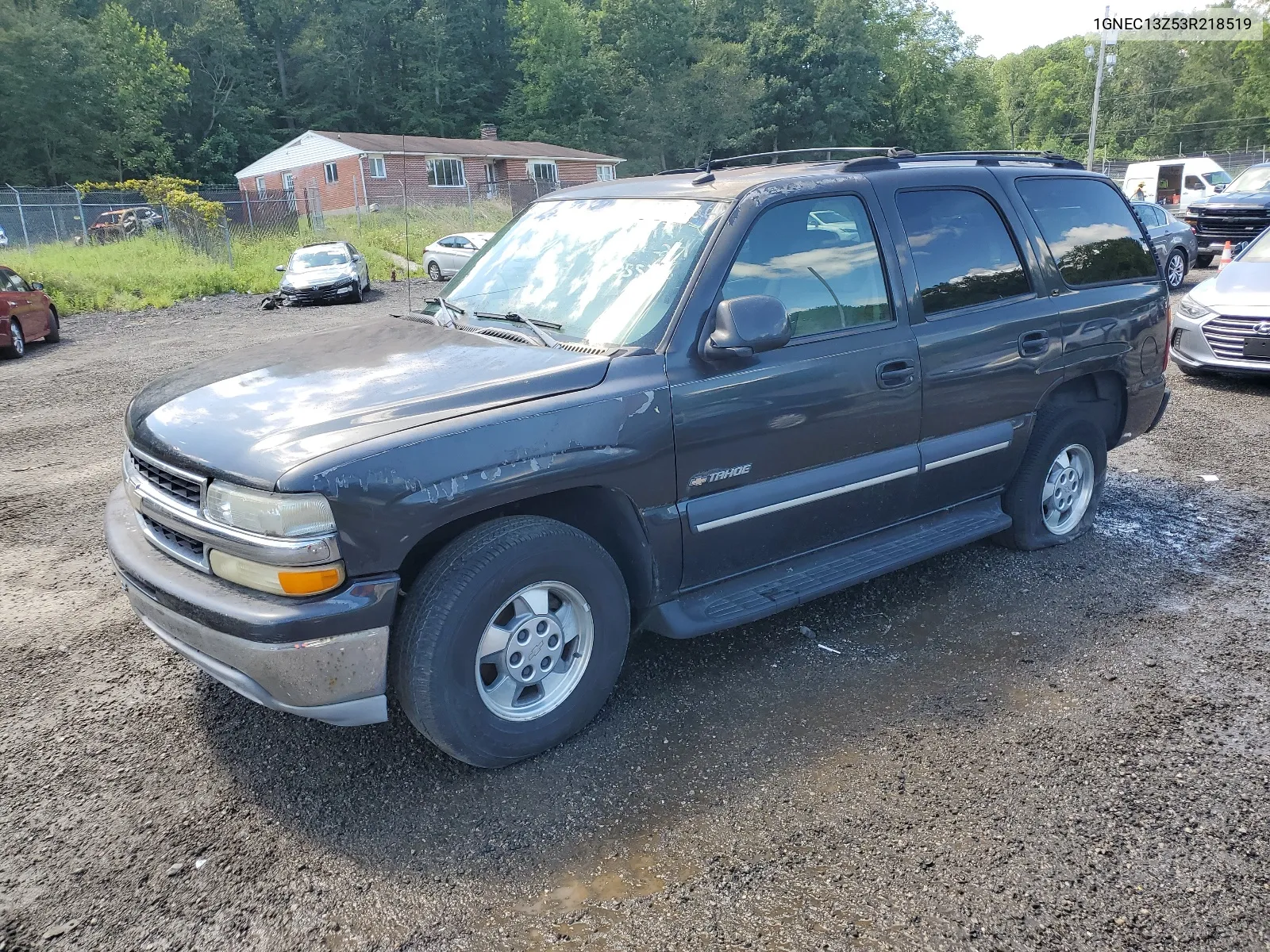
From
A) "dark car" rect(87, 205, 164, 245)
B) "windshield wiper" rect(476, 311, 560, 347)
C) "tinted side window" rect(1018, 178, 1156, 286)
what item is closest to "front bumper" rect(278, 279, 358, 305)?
"dark car" rect(87, 205, 164, 245)

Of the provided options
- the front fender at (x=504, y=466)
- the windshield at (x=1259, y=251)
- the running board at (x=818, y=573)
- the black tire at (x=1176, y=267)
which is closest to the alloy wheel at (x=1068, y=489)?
the running board at (x=818, y=573)

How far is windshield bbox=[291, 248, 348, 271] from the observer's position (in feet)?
70.9

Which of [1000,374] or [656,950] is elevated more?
[1000,374]

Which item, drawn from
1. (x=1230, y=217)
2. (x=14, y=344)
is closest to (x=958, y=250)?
(x=14, y=344)


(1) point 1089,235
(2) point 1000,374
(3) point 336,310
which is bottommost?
(3) point 336,310

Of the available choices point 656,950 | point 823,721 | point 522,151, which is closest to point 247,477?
point 656,950

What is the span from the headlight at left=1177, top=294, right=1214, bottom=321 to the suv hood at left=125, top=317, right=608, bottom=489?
8.35 m

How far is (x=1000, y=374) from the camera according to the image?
179 inches

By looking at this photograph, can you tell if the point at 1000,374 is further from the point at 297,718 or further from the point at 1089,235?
the point at 297,718

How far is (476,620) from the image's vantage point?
305cm

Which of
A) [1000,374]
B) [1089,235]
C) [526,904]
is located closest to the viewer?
[526,904]

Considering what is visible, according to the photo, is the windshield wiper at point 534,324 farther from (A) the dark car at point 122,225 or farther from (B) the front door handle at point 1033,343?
(A) the dark car at point 122,225

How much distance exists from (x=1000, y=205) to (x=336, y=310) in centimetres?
1755

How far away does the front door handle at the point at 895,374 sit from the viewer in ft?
13.2
